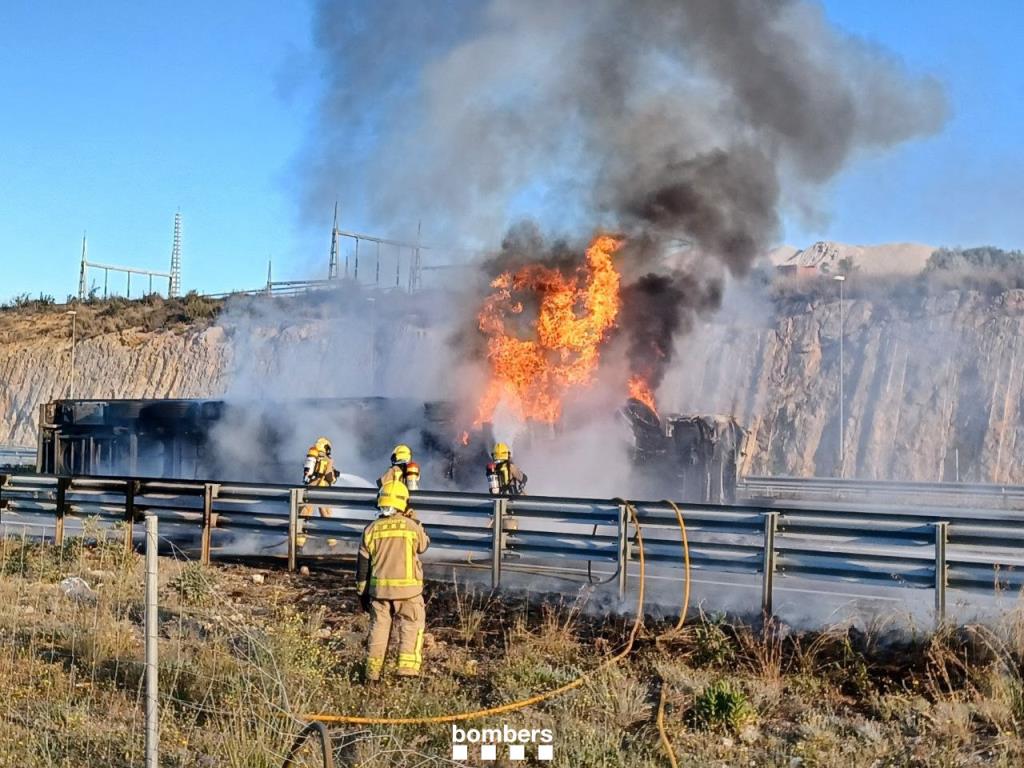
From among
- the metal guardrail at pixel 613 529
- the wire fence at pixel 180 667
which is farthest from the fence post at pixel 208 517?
the wire fence at pixel 180 667

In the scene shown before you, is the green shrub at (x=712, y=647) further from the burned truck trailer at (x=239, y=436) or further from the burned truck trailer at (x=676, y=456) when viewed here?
the burned truck trailer at (x=676, y=456)

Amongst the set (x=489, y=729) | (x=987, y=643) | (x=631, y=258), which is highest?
(x=631, y=258)

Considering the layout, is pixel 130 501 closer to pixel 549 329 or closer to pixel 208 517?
pixel 208 517

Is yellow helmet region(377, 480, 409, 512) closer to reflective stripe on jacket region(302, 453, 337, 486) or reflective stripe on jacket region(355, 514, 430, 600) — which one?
reflective stripe on jacket region(355, 514, 430, 600)

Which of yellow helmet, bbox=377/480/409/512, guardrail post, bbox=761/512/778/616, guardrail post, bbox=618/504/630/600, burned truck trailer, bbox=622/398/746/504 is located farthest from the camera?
burned truck trailer, bbox=622/398/746/504

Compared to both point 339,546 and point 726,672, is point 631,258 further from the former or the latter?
point 726,672

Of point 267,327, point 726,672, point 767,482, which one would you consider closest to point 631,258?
point 767,482

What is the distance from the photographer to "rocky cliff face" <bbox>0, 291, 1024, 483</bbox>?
130 ft

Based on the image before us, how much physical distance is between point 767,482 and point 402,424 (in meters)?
13.7

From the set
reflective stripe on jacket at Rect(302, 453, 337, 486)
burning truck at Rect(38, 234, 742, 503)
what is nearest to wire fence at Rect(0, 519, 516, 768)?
reflective stripe on jacket at Rect(302, 453, 337, 486)

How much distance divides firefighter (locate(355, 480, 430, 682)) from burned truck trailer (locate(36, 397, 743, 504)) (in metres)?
9.45

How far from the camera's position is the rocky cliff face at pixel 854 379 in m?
39.8

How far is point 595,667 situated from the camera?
785cm

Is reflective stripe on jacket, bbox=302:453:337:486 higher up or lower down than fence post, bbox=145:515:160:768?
higher up
